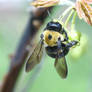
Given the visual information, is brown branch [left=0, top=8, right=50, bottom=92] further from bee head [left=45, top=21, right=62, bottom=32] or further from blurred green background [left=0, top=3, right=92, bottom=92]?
blurred green background [left=0, top=3, right=92, bottom=92]

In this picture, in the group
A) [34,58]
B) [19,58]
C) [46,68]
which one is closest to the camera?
[34,58]

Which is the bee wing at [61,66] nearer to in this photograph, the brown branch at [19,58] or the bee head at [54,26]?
the bee head at [54,26]

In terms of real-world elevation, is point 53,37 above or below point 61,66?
above

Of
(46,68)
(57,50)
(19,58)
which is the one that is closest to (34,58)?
(57,50)

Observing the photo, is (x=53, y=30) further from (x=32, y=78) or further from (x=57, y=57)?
(x=32, y=78)

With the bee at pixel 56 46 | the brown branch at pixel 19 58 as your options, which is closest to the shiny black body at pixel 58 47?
the bee at pixel 56 46

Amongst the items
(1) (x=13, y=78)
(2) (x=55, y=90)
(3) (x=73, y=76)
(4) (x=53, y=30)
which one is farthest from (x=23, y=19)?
(4) (x=53, y=30)

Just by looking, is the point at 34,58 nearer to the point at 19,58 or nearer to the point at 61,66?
the point at 61,66

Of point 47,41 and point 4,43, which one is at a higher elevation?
point 4,43
